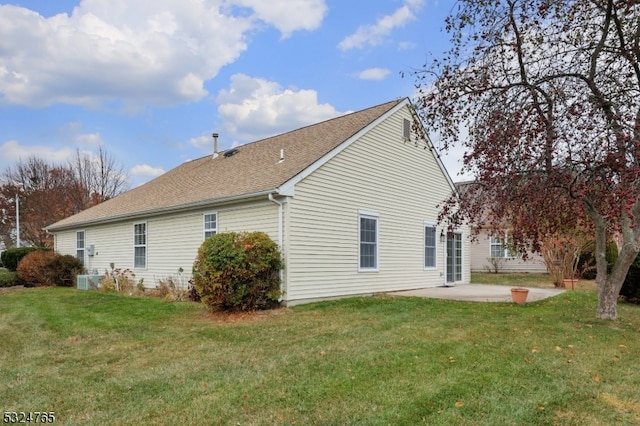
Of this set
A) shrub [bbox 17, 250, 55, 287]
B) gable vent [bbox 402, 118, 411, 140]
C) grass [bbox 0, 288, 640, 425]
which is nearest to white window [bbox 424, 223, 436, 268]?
gable vent [bbox 402, 118, 411, 140]

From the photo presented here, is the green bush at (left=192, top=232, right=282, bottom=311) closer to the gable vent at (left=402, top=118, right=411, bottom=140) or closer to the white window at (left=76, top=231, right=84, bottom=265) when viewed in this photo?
the gable vent at (left=402, top=118, right=411, bottom=140)

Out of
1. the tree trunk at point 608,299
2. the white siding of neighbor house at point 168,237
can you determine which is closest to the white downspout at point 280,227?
the white siding of neighbor house at point 168,237

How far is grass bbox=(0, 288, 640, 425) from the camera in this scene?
162 inches

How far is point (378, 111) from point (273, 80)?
593 cm

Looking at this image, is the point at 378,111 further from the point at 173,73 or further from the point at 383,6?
the point at 173,73

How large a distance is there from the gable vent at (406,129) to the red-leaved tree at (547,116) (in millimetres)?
5716

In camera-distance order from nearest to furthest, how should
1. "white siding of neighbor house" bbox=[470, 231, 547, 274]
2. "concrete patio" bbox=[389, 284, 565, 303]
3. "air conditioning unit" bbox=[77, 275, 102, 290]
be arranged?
"concrete patio" bbox=[389, 284, 565, 303]
"air conditioning unit" bbox=[77, 275, 102, 290]
"white siding of neighbor house" bbox=[470, 231, 547, 274]

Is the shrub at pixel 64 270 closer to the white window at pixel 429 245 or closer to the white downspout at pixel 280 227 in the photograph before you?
the white downspout at pixel 280 227

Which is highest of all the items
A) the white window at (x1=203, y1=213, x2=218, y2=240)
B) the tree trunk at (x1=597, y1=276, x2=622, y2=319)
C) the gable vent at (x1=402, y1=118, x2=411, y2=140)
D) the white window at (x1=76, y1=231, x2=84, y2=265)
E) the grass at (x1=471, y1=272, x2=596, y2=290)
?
the gable vent at (x1=402, y1=118, x2=411, y2=140)

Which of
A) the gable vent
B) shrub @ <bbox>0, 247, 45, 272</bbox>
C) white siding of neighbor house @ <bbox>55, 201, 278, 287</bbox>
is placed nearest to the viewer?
white siding of neighbor house @ <bbox>55, 201, 278, 287</bbox>

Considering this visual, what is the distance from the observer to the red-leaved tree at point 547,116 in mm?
7035

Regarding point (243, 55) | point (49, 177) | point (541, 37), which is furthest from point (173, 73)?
point (49, 177)

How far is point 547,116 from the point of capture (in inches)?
310

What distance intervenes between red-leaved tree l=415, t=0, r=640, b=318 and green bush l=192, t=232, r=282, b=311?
4.14 meters
